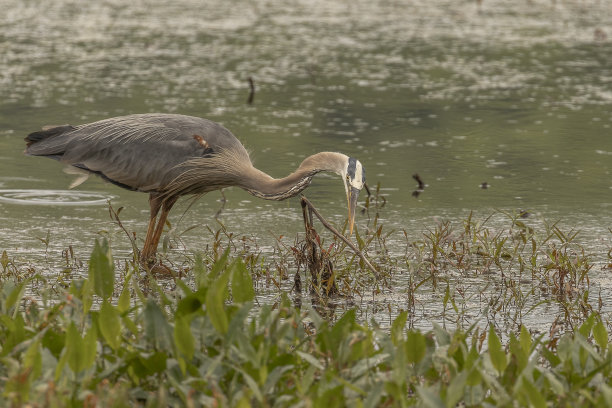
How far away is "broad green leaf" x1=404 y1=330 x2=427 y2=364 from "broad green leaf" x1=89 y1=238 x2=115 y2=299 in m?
1.24

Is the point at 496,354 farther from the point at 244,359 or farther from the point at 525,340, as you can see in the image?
the point at 244,359

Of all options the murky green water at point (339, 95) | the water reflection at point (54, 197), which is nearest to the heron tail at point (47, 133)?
the murky green water at point (339, 95)

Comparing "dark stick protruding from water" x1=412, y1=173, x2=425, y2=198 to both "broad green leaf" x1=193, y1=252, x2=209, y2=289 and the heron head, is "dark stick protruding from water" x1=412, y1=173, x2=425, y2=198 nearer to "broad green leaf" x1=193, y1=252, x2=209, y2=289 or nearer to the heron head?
the heron head

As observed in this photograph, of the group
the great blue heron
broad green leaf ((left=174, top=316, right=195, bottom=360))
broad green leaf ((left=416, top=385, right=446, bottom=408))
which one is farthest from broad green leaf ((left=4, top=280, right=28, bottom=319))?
the great blue heron

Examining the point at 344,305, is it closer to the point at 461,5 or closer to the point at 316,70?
the point at 316,70

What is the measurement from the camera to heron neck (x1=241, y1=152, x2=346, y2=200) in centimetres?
601

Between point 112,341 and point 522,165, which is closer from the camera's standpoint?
point 112,341

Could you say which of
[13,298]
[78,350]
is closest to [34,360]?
[78,350]

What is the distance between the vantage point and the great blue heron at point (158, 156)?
6.65 m

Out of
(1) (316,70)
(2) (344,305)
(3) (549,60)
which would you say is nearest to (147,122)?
(2) (344,305)

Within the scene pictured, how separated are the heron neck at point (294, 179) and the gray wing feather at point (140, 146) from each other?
0.37m

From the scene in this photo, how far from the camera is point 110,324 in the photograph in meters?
3.95

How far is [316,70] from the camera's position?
13766mm

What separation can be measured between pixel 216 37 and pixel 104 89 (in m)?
3.87
